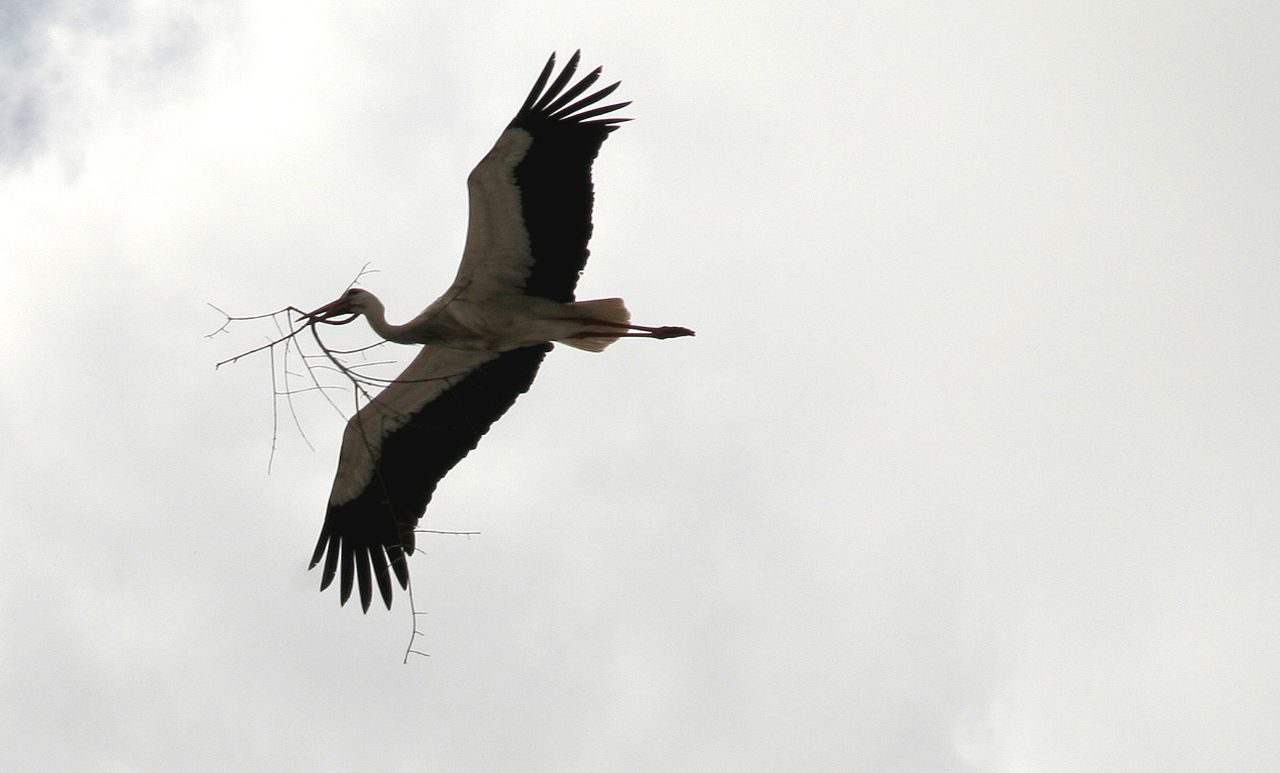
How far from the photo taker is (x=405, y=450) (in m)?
12.4

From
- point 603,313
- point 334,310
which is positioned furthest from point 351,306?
point 603,313

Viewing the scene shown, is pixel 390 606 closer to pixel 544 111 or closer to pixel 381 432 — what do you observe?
pixel 381 432

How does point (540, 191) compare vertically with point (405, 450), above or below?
above

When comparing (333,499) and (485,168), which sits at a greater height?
(485,168)

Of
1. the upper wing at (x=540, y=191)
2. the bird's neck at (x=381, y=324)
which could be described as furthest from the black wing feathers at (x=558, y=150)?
the bird's neck at (x=381, y=324)

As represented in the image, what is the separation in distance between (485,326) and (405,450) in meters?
1.74

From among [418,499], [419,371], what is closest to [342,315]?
[419,371]

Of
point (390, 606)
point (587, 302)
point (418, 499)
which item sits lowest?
point (390, 606)

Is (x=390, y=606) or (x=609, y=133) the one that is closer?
(x=609, y=133)

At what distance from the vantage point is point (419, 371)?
39.4 feet

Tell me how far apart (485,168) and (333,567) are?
381cm

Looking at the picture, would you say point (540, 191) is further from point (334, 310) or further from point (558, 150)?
point (334, 310)

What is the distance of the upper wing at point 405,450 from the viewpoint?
11914 mm

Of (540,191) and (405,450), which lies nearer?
(540,191)
